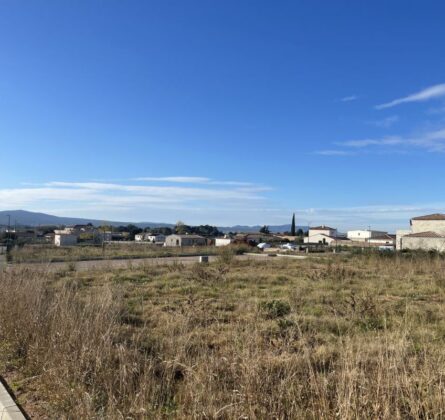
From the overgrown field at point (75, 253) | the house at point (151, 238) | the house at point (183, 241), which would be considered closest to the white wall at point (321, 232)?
the house at point (151, 238)

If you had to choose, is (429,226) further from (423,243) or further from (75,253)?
(75,253)

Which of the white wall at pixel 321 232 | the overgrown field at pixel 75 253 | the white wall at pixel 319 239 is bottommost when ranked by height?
the overgrown field at pixel 75 253

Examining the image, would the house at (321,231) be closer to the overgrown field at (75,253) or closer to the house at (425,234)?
the house at (425,234)

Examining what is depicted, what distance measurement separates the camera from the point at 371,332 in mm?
6801

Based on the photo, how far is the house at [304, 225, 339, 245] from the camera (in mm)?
104075

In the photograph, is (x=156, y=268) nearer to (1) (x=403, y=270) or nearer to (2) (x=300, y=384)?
(1) (x=403, y=270)

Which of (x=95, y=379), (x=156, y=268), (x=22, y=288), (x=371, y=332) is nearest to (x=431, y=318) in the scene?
(x=371, y=332)

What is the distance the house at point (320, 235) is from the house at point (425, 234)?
3354 cm

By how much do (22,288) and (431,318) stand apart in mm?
7545

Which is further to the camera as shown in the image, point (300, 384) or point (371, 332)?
point (371, 332)

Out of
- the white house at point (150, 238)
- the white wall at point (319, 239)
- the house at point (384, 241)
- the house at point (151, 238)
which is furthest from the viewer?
the house at point (151, 238)

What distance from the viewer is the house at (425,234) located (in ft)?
175

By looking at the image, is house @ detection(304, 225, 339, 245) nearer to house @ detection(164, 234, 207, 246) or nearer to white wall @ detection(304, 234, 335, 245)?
white wall @ detection(304, 234, 335, 245)

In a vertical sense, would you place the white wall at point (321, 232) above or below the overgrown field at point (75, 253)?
above
